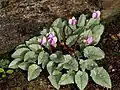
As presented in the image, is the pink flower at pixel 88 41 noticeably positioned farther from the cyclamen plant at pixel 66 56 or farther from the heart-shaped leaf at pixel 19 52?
the heart-shaped leaf at pixel 19 52

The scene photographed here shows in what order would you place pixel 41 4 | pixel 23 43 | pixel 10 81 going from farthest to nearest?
1. pixel 41 4
2. pixel 23 43
3. pixel 10 81

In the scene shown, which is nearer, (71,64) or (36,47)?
(71,64)

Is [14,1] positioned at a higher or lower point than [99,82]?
higher

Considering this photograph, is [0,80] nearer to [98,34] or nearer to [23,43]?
[23,43]

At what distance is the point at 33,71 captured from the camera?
134 inches

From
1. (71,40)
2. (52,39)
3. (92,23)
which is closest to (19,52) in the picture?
(52,39)

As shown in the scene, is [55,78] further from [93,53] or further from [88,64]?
[93,53]

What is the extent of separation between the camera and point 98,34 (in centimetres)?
364

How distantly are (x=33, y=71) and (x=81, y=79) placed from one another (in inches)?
18.8

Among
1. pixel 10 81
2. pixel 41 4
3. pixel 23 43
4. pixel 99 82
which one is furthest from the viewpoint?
pixel 41 4

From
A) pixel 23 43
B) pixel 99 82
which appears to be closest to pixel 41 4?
pixel 23 43

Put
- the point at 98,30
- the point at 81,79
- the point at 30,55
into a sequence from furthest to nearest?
the point at 98,30, the point at 30,55, the point at 81,79

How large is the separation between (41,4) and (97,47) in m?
1.32

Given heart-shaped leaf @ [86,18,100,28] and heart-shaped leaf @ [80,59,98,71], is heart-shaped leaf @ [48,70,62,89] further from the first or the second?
heart-shaped leaf @ [86,18,100,28]
